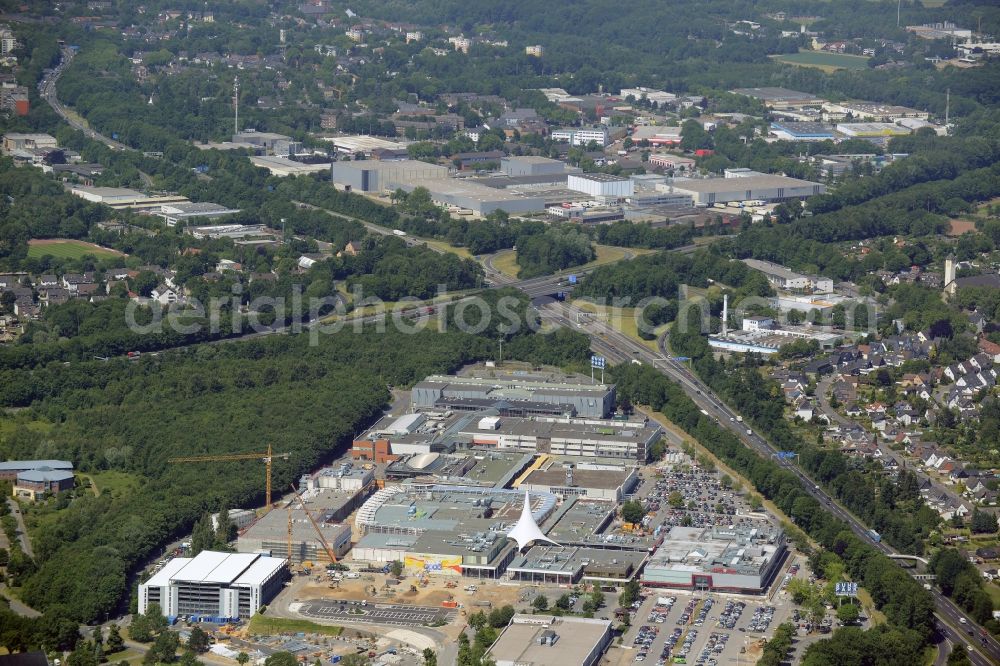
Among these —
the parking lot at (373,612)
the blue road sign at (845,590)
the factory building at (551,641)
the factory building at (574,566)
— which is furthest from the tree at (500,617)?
the blue road sign at (845,590)

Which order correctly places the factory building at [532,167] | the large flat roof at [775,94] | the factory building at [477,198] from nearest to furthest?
the factory building at [477,198], the factory building at [532,167], the large flat roof at [775,94]

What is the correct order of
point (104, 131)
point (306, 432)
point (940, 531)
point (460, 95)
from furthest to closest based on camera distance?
1. point (460, 95)
2. point (104, 131)
3. point (306, 432)
4. point (940, 531)

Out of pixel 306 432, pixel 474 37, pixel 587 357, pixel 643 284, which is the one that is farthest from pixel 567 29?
pixel 306 432

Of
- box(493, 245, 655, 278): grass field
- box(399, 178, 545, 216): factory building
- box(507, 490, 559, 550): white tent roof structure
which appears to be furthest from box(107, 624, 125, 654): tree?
box(399, 178, 545, 216): factory building

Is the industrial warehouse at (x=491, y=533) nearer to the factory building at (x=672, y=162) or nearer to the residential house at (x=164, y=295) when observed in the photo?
the residential house at (x=164, y=295)

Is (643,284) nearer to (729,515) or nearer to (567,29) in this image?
(729,515)

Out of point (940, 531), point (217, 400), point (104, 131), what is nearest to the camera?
point (940, 531)
